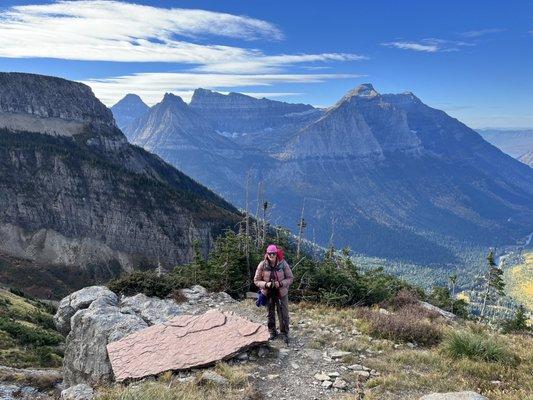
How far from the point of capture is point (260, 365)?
42.3ft

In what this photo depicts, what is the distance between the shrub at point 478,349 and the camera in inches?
504

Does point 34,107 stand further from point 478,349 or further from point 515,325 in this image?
point 478,349

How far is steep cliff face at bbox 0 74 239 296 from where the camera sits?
13038cm

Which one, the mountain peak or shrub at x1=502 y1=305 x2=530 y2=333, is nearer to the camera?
shrub at x1=502 y1=305 x2=530 y2=333

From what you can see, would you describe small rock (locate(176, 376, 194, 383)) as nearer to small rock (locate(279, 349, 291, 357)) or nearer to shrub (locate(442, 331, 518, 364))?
small rock (locate(279, 349, 291, 357))

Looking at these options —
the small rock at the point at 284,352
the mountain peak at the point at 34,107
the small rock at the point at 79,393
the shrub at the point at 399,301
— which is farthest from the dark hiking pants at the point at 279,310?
the mountain peak at the point at 34,107

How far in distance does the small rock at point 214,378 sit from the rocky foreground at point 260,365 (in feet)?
0.09

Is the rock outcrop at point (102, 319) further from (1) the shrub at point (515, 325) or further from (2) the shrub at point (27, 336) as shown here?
(2) the shrub at point (27, 336)

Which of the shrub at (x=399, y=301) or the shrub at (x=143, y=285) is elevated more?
the shrub at (x=399, y=301)

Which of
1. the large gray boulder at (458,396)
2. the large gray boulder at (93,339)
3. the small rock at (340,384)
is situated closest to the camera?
the large gray boulder at (458,396)

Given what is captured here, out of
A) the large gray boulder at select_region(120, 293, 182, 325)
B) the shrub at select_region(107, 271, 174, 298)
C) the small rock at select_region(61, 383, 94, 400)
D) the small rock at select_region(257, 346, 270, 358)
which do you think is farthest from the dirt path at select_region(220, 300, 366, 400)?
the shrub at select_region(107, 271, 174, 298)

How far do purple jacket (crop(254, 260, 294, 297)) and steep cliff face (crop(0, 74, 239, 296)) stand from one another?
12124cm

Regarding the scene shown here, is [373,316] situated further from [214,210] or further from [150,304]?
[214,210]

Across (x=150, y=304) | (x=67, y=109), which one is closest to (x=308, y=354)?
(x=150, y=304)
